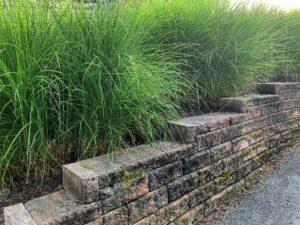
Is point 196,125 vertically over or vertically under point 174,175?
over

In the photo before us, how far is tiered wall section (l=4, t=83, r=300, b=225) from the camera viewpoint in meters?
1.62

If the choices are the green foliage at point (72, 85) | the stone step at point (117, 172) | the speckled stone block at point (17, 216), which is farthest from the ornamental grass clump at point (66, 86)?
the speckled stone block at point (17, 216)

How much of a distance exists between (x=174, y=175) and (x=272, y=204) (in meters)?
0.95

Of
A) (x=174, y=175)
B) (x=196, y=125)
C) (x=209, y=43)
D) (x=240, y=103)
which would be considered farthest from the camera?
(x=209, y=43)

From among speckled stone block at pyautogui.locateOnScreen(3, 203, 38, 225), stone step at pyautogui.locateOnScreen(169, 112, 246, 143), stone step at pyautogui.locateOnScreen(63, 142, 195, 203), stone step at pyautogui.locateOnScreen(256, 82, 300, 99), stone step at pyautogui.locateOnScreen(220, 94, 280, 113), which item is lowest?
speckled stone block at pyautogui.locateOnScreen(3, 203, 38, 225)

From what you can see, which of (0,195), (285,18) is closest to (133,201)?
(0,195)

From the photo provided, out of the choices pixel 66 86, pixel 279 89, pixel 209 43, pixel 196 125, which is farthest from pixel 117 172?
pixel 279 89

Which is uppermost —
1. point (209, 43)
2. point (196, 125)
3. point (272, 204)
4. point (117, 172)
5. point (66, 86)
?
point (209, 43)

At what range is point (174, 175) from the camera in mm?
2090

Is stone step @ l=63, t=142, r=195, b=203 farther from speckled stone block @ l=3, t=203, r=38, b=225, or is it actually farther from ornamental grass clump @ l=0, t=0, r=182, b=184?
speckled stone block @ l=3, t=203, r=38, b=225

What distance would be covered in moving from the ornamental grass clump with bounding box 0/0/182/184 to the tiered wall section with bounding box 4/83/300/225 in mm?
201

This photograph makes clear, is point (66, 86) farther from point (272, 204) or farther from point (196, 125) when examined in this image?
point (272, 204)

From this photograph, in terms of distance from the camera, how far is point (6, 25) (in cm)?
185

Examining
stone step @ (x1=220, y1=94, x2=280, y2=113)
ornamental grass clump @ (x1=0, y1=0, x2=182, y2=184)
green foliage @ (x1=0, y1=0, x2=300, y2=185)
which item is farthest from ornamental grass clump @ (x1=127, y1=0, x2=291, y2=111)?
ornamental grass clump @ (x1=0, y1=0, x2=182, y2=184)
